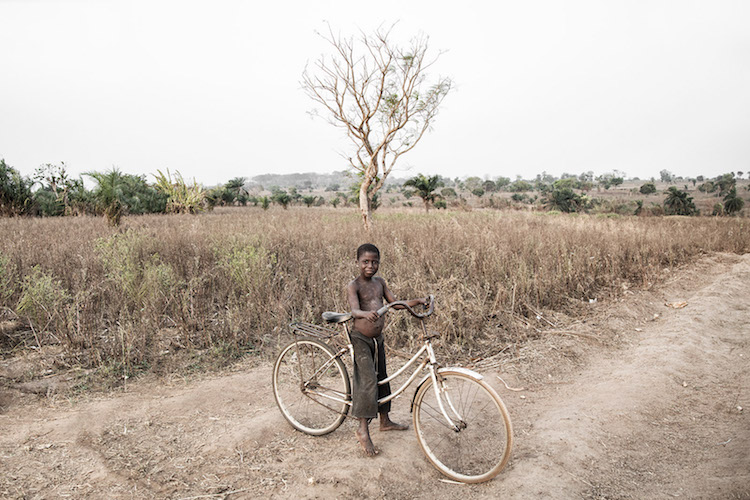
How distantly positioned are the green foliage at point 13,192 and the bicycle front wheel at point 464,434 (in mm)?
21026

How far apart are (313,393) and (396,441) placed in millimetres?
747

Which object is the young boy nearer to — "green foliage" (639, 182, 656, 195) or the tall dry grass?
the tall dry grass

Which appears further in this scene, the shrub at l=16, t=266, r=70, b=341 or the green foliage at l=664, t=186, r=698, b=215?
the green foliage at l=664, t=186, r=698, b=215

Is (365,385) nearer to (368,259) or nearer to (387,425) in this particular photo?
(387,425)

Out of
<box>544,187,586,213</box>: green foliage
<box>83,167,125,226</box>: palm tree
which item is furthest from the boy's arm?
<box>544,187,586,213</box>: green foliage

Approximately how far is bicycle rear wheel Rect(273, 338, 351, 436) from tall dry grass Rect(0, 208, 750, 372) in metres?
0.98

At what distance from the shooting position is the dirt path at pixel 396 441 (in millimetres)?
2408

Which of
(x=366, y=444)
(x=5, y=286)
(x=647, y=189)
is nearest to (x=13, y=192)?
(x=5, y=286)

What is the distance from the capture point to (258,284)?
5.57 meters

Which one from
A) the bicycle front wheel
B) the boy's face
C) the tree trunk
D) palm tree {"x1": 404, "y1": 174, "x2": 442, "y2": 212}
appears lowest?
the bicycle front wheel

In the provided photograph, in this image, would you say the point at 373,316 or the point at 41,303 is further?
the point at 41,303

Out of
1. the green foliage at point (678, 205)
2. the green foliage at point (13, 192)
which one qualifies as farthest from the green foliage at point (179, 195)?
the green foliage at point (678, 205)

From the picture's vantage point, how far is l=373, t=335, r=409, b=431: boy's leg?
280cm

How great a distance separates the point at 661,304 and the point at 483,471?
508cm
